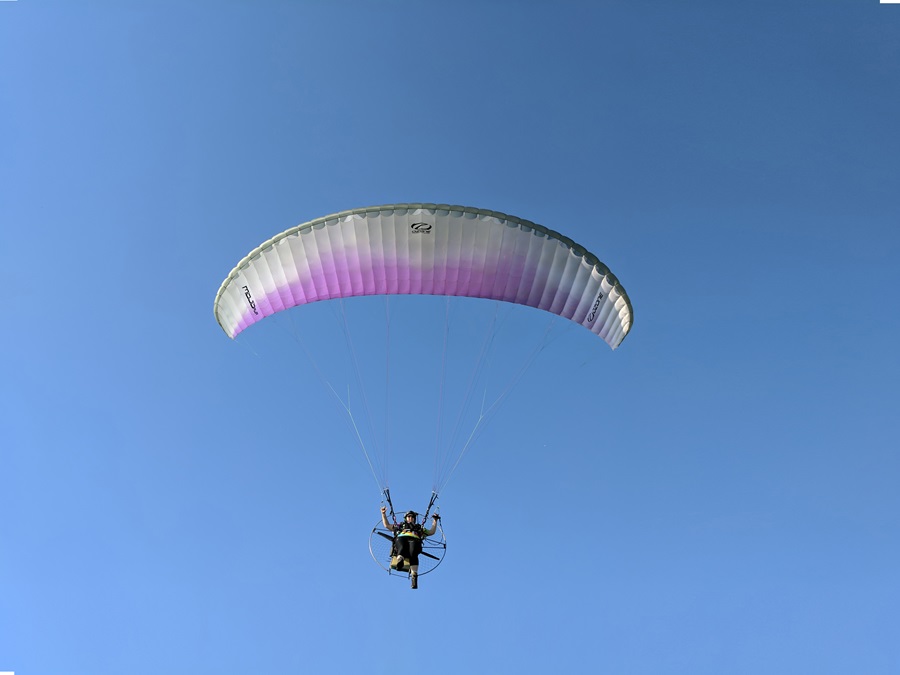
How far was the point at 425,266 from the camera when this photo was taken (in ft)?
55.6

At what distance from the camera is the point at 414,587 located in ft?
52.5

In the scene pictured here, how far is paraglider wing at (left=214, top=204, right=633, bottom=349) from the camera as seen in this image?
16.3 meters

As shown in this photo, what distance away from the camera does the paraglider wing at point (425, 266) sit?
53.4ft

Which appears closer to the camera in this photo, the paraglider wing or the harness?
the paraglider wing

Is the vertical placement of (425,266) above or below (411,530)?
above

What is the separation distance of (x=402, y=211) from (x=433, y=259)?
1.37 m

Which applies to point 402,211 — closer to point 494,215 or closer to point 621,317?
point 494,215

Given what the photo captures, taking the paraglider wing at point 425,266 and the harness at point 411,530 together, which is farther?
the harness at point 411,530

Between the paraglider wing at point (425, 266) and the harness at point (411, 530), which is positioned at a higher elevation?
the paraglider wing at point (425, 266)

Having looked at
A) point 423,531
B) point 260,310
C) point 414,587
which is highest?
point 260,310

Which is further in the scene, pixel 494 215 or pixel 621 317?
pixel 621 317

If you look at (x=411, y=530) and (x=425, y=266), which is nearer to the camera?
(x=411, y=530)

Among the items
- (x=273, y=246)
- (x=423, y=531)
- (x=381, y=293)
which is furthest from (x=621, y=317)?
(x=273, y=246)

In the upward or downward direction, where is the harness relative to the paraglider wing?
downward
